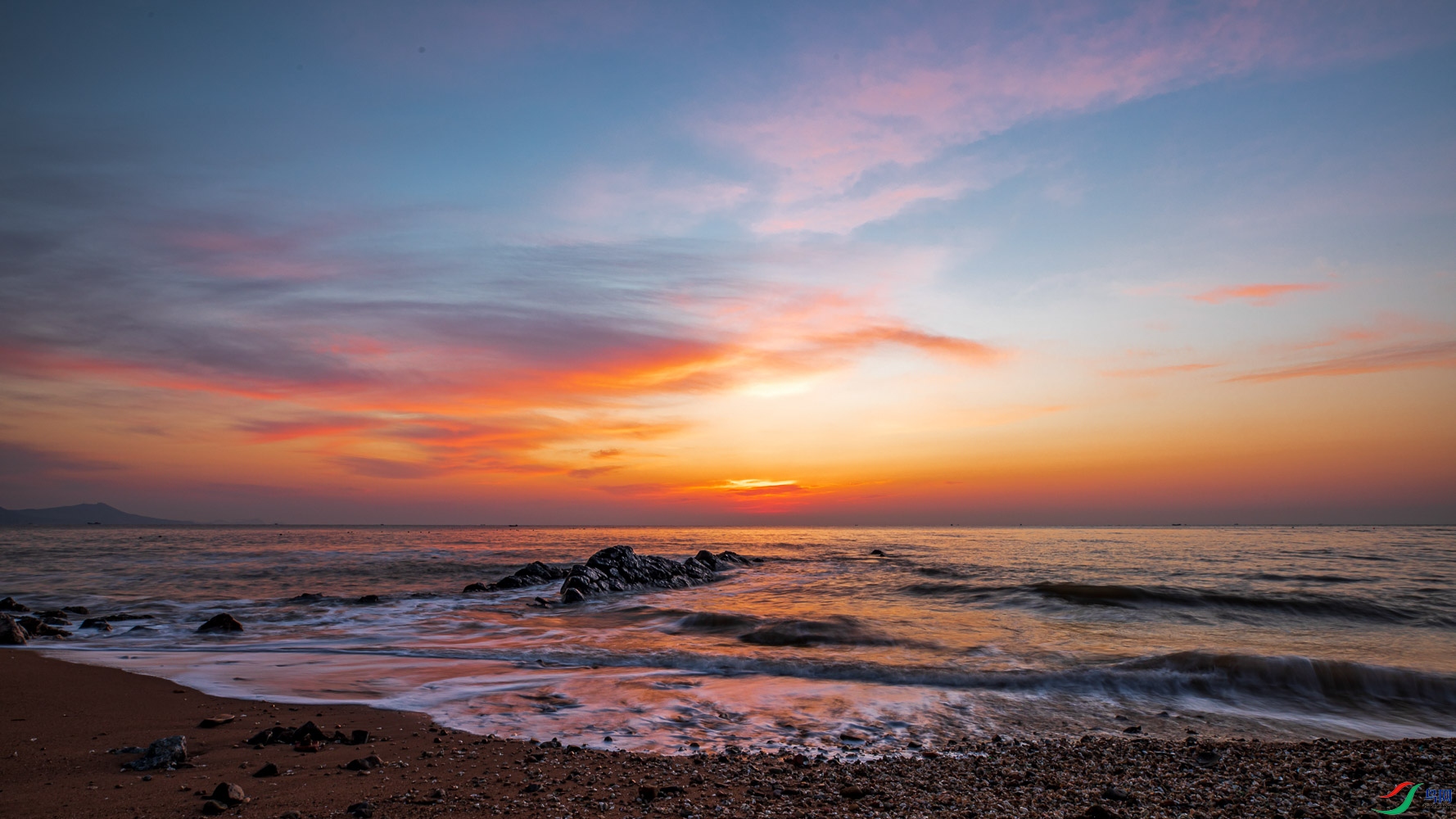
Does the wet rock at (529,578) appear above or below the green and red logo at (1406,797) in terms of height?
below

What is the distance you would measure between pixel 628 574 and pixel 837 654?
1569cm

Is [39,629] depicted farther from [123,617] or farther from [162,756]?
[162,756]

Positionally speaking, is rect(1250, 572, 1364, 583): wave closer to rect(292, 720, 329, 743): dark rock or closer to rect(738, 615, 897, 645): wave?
rect(738, 615, 897, 645): wave

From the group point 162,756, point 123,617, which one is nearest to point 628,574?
point 123,617

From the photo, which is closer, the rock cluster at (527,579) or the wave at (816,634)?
the wave at (816,634)

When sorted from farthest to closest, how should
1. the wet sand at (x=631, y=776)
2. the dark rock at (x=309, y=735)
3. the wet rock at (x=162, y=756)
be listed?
the dark rock at (x=309, y=735) < the wet rock at (x=162, y=756) < the wet sand at (x=631, y=776)

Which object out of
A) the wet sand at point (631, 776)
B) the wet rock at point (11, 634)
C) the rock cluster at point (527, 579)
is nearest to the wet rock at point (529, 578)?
the rock cluster at point (527, 579)

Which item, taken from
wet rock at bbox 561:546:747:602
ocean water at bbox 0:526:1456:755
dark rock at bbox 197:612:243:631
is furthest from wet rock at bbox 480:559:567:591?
dark rock at bbox 197:612:243:631

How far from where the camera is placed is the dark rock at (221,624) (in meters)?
14.1

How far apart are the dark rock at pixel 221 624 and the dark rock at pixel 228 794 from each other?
1161 centimetres

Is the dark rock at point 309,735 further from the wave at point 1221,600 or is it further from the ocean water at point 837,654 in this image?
the wave at point 1221,600

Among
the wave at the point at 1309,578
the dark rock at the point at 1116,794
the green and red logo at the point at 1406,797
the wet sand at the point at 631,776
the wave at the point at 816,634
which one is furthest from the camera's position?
the wave at the point at 1309,578

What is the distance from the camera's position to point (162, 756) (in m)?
5.64

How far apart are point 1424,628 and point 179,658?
84.2 feet
